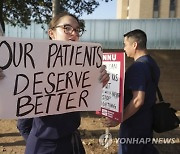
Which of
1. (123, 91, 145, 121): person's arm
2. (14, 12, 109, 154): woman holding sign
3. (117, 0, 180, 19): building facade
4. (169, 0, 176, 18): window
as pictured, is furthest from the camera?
(169, 0, 176, 18): window

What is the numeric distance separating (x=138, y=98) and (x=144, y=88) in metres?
0.11

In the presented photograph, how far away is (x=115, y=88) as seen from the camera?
335 cm

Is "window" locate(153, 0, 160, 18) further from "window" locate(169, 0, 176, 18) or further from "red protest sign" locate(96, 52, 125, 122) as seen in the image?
"red protest sign" locate(96, 52, 125, 122)

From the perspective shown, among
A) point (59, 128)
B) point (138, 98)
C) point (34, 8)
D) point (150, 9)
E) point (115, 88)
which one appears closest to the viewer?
point (59, 128)

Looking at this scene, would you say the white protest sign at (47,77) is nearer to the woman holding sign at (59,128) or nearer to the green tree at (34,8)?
the woman holding sign at (59,128)

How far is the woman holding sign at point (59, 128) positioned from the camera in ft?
6.67

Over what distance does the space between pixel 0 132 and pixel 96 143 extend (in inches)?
81.6

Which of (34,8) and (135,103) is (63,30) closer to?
(135,103)

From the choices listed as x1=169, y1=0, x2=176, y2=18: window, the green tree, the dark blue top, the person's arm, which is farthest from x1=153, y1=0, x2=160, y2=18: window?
the person's arm

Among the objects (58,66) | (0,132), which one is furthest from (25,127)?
(0,132)

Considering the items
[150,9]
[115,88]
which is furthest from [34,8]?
[150,9]

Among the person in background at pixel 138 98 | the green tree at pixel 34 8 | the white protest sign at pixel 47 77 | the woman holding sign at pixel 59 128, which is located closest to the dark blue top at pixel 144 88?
the person in background at pixel 138 98

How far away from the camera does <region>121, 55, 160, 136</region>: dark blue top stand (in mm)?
3213

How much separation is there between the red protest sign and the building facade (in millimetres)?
53955
